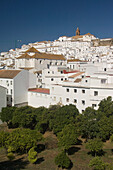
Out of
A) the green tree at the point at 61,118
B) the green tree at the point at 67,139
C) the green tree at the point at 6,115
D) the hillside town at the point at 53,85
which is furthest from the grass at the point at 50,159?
the hillside town at the point at 53,85

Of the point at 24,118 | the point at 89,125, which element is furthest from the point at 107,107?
the point at 24,118

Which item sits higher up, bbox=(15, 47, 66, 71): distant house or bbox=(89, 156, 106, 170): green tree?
bbox=(15, 47, 66, 71): distant house

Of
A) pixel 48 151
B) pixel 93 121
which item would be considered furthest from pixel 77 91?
pixel 48 151

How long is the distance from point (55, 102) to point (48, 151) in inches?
486

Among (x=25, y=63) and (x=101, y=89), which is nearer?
(x=101, y=89)

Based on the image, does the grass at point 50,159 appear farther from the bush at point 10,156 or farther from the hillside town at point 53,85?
the hillside town at point 53,85

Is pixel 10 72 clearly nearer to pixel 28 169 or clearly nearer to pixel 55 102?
pixel 55 102

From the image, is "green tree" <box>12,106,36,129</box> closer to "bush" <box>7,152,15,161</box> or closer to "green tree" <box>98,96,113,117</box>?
"bush" <box>7,152,15,161</box>

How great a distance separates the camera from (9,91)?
3341 centimetres

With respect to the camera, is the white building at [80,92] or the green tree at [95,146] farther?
the white building at [80,92]

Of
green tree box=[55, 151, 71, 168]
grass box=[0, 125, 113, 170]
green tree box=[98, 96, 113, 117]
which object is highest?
green tree box=[98, 96, 113, 117]

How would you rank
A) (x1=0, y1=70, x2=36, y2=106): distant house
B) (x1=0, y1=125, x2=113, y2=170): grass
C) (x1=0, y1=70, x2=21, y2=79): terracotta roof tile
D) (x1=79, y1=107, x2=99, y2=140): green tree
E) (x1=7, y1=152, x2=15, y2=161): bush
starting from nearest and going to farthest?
(x1=0, y1=125, x2=113, y2=170): grass
(x1=7, y1=152, x2=15, y2=161): bush
(x1=79, y1=107, x2=99, y2=140): green tree
(x1=0, y1=70, x2=36, y2=106): distant house
(x1=0, y1=70, x2=21, y2=79): terracotta roof tile

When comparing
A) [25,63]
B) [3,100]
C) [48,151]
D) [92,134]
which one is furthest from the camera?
[25,63]

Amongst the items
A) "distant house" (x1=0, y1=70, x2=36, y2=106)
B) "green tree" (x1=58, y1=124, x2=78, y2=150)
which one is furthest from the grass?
"distant house" (x1=0, y1=70, x2=36, y2=106)
